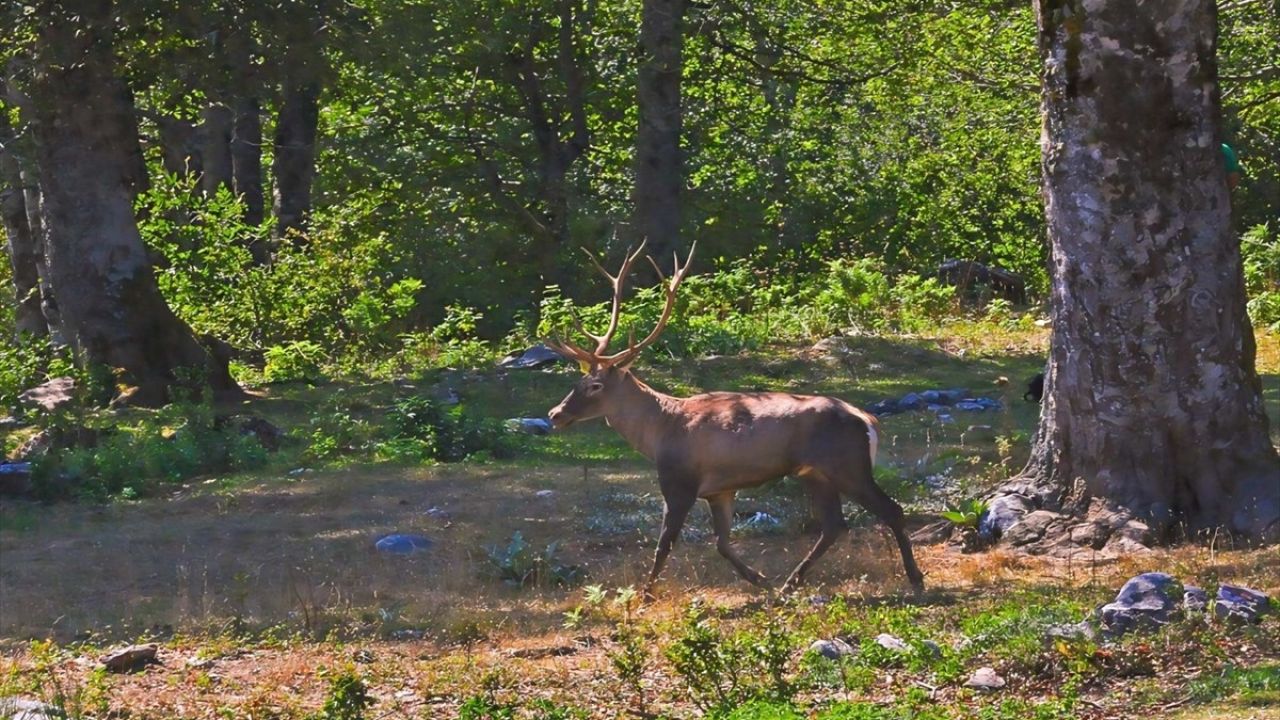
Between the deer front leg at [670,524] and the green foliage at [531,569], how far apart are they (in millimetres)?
548

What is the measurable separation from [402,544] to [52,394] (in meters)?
7.44

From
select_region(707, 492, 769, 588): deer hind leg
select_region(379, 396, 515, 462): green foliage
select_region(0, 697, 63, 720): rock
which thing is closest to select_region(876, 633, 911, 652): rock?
select_region(707, 492, 769, 588): deer hind leg

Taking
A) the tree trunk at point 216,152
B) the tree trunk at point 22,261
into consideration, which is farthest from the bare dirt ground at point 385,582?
the tree trunk at point 216,152

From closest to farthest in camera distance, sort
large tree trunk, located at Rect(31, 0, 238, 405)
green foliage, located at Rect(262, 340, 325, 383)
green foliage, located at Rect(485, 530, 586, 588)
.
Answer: green foliage, located at Rect(485, 530, 586, 588) → large tree trunk, located at Rect(31, 0, 238, 405) → green foliage, located at Rect(262, 340, 325, 383)

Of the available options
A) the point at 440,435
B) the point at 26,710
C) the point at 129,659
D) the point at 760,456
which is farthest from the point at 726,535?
the point at 440,435

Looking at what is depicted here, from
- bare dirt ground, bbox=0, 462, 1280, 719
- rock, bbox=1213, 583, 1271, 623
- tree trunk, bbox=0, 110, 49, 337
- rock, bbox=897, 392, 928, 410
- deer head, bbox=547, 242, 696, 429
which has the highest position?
tree trunk, bbox=0, 110, 49, 337

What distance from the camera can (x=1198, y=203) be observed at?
33.1 feet

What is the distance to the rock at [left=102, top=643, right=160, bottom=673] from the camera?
837cm

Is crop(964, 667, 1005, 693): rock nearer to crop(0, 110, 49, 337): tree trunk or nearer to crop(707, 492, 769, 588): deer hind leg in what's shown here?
crop(707, 492, 769, 588): deer hind leg

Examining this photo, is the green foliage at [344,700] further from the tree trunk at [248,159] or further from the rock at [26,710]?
the tree trunk at [248,159]

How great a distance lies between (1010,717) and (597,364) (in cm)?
483

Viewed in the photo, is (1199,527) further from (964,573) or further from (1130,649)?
(1130,649)

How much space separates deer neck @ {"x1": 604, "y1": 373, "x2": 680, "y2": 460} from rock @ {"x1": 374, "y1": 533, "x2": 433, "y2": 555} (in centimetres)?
165

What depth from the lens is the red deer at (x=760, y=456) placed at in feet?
32.3
